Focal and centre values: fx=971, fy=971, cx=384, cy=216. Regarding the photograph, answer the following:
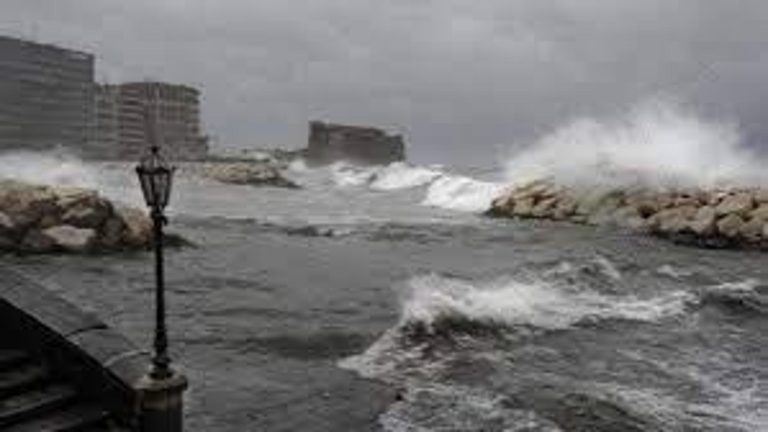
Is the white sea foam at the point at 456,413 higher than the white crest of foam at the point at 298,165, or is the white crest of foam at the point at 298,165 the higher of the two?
the white crest of foam at the point at 298,165

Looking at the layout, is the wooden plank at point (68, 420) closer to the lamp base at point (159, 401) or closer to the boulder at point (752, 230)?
the lamp base at point (159, 401)

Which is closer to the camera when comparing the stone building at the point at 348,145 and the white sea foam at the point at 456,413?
the white sea foam at the point at 456,413

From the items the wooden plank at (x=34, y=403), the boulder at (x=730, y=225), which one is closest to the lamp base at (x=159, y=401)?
the wooden plank at (x=34, y=403)

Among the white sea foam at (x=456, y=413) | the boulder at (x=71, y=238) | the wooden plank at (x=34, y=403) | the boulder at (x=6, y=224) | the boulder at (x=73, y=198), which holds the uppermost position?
the boulder at (x=73, y=198)

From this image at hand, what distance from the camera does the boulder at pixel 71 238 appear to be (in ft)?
74.9

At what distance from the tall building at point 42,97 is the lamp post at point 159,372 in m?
126

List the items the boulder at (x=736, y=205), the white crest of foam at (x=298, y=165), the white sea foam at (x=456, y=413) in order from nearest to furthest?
the white sea foam at (x=456, y=413) → the boulder at (x=736, y=205) → the white crest of foam at (x=298, y=165)

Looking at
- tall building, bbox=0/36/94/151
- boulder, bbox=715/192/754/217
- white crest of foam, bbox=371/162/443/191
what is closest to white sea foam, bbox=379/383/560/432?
boulder, bbox=715/192/754/217

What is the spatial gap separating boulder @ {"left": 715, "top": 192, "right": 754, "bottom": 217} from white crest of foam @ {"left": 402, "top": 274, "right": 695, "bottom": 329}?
13824 mm

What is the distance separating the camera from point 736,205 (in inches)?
1305

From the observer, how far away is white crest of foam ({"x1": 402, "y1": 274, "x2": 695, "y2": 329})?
16.0m

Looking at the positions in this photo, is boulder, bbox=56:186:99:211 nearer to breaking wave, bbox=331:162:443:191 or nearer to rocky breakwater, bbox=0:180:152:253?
rocky breakwater, bbox=0:180:152:253

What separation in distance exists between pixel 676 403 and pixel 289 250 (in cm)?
1601

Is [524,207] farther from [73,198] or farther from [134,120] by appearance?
[134,120]
